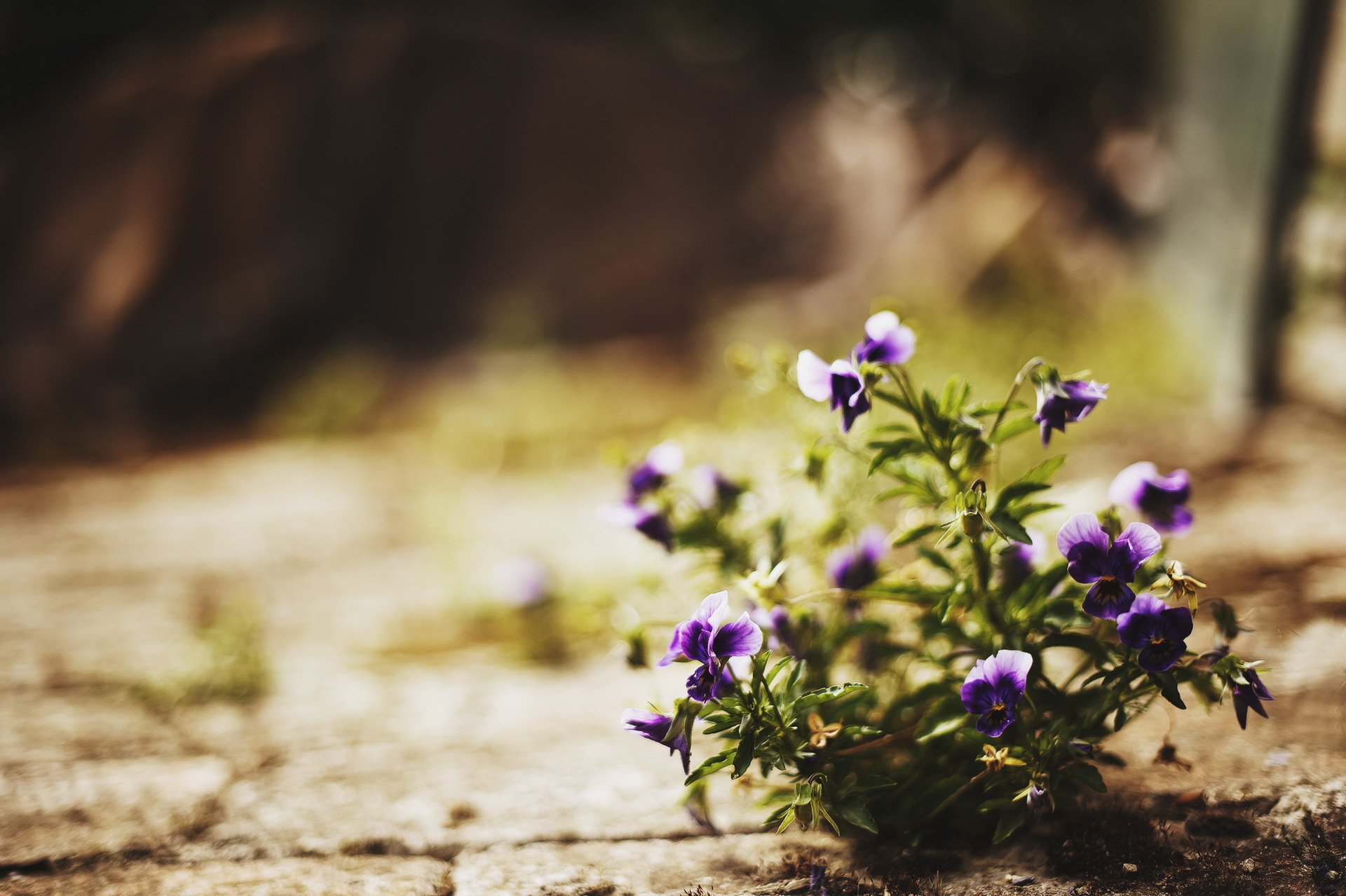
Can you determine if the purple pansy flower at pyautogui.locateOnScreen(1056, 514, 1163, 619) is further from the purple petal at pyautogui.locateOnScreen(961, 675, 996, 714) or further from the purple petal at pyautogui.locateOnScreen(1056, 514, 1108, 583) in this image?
the purple petal at pyautogui.locateOnScreen(961, 675, 996, 714)

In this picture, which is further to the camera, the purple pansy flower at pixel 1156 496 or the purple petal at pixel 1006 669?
the purple pansy flower at pixel 1156 496

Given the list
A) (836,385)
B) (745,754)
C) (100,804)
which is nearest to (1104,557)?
(836,385)

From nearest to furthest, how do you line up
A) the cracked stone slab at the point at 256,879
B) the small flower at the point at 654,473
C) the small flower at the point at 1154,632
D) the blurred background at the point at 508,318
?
the small flower at the point at 1154,632
the cracked stone slab at the point at 256,879
the small flower at the point at 654,473
the blurred background at the point at 508,318

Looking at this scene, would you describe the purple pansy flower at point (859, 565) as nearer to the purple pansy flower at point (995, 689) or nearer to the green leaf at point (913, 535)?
the green leaf at point (913, 535)

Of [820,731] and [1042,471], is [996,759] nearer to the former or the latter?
[820,731]

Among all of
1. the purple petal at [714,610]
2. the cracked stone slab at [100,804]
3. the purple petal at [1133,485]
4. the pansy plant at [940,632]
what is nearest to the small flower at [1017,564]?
the pansy plant at [940,632]

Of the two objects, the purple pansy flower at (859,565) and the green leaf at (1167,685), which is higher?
the purple pansy flower at (859,565)

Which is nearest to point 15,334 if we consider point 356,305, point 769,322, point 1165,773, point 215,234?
point 215,234
